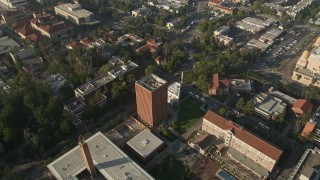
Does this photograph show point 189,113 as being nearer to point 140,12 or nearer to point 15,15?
point 140,12

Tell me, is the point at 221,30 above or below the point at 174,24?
above

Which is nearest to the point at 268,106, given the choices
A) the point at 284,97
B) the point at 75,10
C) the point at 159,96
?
the point at 284,97

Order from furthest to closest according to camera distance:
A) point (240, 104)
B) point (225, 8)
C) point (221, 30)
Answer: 1. point (225, 8)
2. point (221, 30)
3. point (240, 104)

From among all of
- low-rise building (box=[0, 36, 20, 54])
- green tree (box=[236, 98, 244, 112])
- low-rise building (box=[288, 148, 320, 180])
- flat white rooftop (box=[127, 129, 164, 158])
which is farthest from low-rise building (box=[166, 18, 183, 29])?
low-rise building (box=[288, 148, 320, 180])

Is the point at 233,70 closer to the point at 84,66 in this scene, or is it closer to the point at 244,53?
the point at 244,53

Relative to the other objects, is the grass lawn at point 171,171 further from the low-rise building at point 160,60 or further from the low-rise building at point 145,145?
the low-rise building at point 160,60

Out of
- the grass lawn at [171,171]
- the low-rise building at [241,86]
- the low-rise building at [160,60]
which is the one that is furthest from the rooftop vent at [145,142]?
the low-rise building at [160,60]

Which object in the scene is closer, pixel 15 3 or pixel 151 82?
pixel 151 82
